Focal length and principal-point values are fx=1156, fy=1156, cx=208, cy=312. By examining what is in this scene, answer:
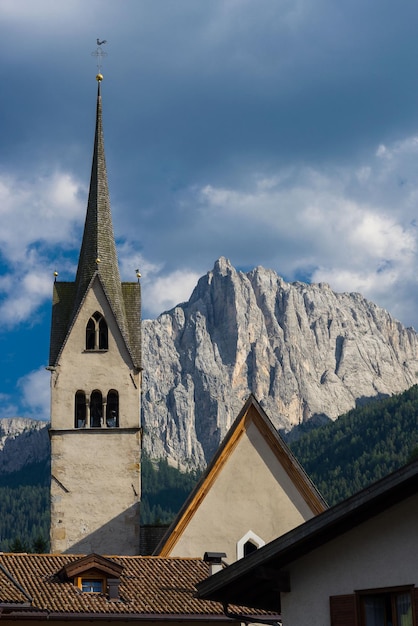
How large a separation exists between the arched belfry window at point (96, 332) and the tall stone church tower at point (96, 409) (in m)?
0.05

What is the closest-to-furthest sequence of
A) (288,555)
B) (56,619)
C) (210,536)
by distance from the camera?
1. (288,555)
2. (56,619)
3. (210,536)

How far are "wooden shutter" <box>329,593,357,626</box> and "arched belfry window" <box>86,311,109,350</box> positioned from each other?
40.2 m

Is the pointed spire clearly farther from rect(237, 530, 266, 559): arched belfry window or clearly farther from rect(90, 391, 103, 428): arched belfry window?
rect(237, 530, 266, 559): arched belfry window

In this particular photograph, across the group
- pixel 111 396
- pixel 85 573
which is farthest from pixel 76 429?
pixel 85 573

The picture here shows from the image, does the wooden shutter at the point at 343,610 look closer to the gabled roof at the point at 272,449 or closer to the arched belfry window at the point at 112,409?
the gabled roof at the point at 272,449

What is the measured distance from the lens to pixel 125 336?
5678 centimetres

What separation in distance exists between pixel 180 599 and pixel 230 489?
12.2m

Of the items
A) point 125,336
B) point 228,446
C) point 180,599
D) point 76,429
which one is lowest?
point 180,599

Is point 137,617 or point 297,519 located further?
point 297,519

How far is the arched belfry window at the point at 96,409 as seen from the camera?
55912 mm

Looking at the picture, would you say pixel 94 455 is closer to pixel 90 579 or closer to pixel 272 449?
pixel 272 449

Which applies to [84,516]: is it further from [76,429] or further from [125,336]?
[125,336]

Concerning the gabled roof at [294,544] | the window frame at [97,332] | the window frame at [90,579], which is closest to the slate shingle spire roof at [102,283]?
the window frame at [97,332]

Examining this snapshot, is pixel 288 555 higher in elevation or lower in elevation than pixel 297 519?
lower
